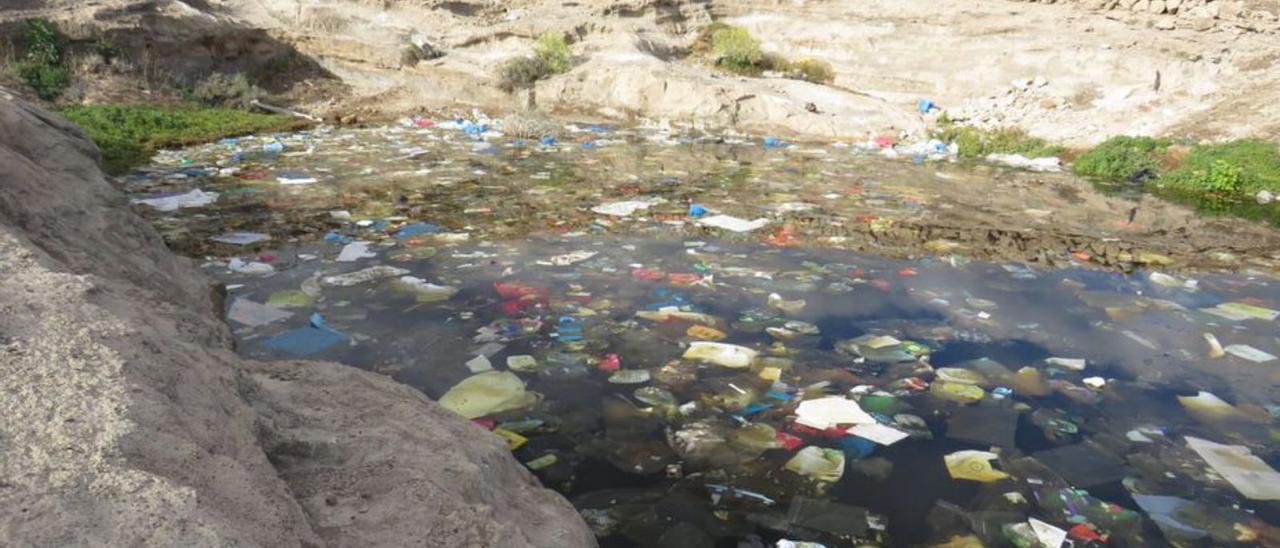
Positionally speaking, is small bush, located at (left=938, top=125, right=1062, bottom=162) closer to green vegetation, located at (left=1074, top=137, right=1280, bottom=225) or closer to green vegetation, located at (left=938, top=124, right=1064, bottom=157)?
green vegetation, located at (left=938, top=124, right=1064, bottom=157)

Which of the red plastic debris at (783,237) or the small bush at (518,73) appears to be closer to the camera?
the red plastic debris at (783,237)

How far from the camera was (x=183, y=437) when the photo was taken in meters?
1.27

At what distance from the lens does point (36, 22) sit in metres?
10.5

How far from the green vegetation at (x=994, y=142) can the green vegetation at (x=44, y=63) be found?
1171 cm

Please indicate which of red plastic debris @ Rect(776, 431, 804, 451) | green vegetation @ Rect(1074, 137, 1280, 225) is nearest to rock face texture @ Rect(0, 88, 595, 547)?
red plastic debris @ Rect(776, 431, 804, 451)

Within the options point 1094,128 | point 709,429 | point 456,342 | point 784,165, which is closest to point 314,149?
point 784,165

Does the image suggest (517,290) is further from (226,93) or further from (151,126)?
(226,93)

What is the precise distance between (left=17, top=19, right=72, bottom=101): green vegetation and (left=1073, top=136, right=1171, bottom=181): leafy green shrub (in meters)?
12.7

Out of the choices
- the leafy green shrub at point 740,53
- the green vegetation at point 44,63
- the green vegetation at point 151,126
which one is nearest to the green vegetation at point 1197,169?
the leafy green shrub at point 740,53

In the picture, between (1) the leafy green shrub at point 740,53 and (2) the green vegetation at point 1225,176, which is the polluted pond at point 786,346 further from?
(1) the leafy green shrub at point 740,53

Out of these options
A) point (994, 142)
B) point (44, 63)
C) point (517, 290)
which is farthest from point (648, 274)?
point (44, 63)

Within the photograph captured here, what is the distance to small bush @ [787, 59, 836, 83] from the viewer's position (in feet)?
45.9

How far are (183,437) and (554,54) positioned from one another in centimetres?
1292

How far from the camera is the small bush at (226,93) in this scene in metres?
11.5
